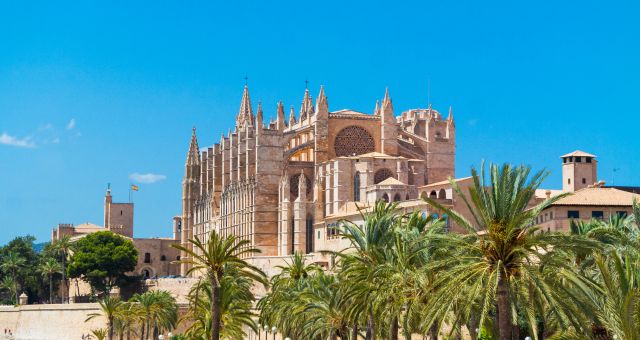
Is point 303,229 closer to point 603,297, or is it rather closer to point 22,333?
point 22,333

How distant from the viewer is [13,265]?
102062 mm

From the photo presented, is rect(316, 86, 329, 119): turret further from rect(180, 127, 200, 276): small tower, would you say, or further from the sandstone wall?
rect(180, 127, 200, 276): small tower

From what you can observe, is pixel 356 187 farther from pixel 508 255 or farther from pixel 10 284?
pixel 508 255

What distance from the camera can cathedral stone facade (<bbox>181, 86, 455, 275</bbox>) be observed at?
84.1 metres

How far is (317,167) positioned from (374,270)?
5581cm

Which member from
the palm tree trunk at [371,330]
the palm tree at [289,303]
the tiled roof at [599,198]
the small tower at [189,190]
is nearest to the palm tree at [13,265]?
the small tower at [189,190]

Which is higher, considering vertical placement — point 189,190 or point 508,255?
point 189,190

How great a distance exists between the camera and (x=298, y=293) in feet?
→ 148

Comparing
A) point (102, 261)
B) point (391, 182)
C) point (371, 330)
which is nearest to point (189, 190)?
point (102, 261)

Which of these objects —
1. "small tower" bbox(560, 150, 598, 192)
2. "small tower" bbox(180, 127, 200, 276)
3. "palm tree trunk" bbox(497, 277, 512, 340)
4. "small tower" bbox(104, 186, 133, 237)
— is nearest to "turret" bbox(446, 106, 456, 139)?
A: "small tower" bbox(560, 150, 598, 192)

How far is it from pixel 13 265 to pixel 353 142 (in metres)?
32.8

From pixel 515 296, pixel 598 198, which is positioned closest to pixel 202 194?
pixel 598 198

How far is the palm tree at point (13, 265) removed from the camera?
102m

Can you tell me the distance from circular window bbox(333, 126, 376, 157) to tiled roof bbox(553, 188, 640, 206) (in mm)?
30918
